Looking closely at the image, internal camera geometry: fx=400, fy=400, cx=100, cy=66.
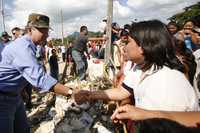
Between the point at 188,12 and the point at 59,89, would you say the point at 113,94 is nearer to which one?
the point at 59,89

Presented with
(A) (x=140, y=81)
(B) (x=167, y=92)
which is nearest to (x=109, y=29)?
(A) (x=140, y=81)

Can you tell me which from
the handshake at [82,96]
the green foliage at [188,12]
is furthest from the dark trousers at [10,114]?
the green foliage at [188,12]

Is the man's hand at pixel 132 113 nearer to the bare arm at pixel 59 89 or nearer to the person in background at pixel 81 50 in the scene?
the bare arm at pixel 59 89

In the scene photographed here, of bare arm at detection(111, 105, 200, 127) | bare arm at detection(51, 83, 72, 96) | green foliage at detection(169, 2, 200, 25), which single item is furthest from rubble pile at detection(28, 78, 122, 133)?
green foliage at detection(169, 2, 200, 25)

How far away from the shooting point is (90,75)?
10.6 metres

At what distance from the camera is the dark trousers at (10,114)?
14.0ft

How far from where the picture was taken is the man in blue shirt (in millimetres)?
4117

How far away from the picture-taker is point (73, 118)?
7.04m

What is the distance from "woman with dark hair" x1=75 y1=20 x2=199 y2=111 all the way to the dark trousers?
1863 mm

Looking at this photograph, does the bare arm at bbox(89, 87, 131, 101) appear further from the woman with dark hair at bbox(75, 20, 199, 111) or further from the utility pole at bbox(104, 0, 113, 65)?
the utility pole at bbox(104, 0, 113, 65)

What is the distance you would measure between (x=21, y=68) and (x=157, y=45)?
6.17 ft

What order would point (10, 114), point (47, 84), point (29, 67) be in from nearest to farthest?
point (29, 67) → point (47, 84) → point (10, 114)

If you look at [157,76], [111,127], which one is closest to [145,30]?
[157,76]

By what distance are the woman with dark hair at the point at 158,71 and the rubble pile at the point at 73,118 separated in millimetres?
3171
